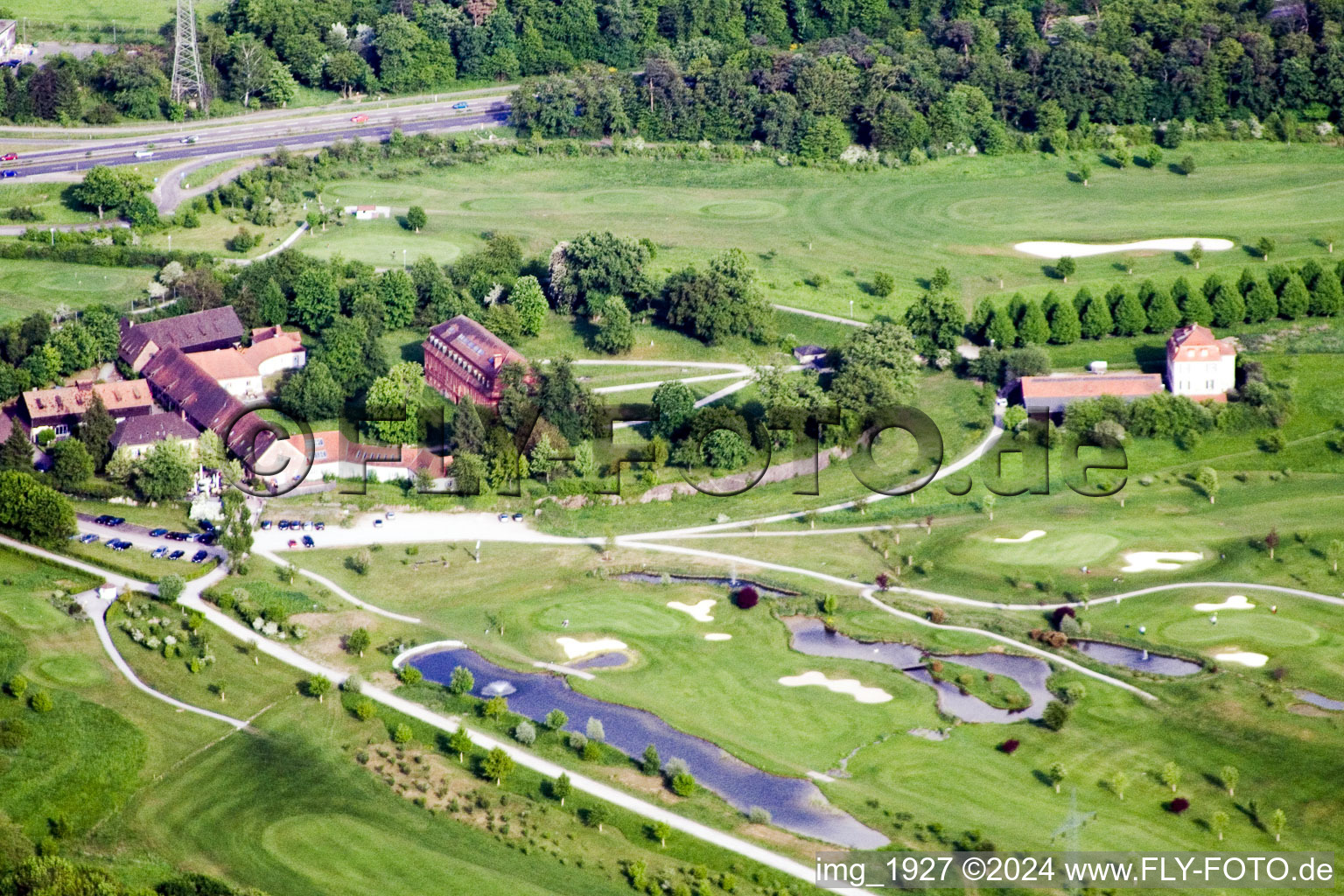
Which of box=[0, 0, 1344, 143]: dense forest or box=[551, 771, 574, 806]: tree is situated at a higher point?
box=[0, 0, 1344, 143]: dense forest

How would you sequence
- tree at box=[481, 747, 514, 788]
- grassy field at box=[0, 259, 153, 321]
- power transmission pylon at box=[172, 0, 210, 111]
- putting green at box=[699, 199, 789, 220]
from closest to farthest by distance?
1. tree at box=[481, 747, 514, 788]
2. grassy field at box=[0, 259, 153, 321]
3. putting green at box=[699, 199, 789, 220]
4. power transmission pylon at box=[172, 0, 210, 111]

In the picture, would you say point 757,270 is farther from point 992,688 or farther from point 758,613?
point 992,688

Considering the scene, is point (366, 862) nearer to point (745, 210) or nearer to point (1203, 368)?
point (1203, 368)

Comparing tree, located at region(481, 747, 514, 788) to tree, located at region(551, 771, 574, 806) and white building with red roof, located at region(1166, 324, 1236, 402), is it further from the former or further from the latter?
white building with red roof, located at region(1166, 324, 1236, 402)

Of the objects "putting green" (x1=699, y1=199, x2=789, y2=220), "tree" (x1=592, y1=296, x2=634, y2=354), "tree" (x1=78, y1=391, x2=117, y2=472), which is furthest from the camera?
"putting green" (x1=699, y1=199, x2=789, y2=220)

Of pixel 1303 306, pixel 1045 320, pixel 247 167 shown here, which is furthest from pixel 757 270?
pixel 247 167

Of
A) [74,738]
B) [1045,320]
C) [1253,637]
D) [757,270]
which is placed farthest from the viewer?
[757,270]

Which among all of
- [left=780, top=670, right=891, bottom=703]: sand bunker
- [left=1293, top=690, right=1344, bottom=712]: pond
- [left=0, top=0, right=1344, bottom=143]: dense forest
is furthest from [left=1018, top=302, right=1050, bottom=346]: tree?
[left=1293, top=690, right=1344, bottom=712]: pond
